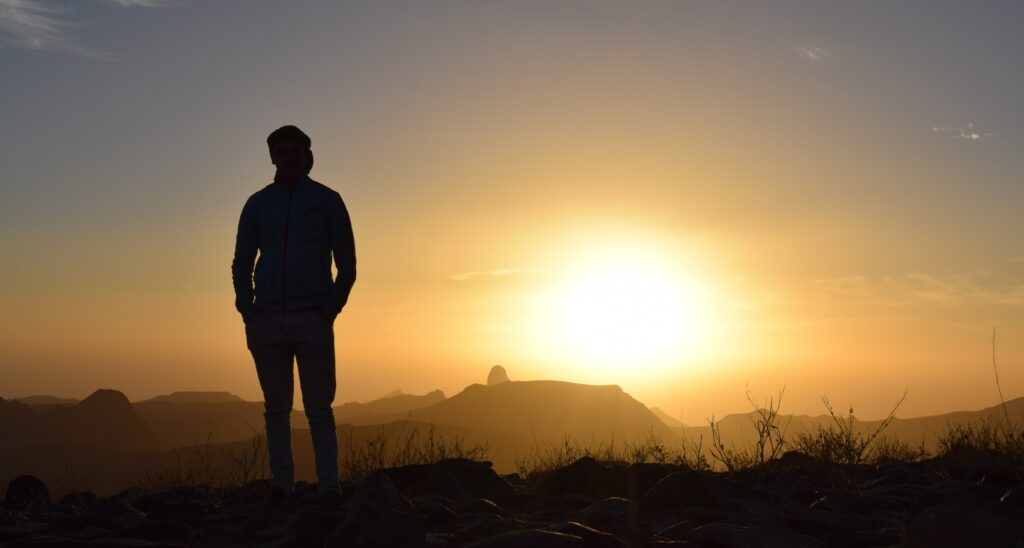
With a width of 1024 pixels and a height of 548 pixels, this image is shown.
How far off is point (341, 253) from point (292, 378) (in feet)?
3.29

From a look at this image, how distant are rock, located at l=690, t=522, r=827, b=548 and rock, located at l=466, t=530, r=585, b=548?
2.34 feet

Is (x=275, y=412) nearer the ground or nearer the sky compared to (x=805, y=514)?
nearer the sky

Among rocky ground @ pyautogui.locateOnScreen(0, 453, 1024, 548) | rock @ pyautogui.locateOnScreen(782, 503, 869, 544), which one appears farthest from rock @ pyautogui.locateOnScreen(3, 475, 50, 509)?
rock @ pyautogui.locateOnScreen(782, 503, 869, 544)

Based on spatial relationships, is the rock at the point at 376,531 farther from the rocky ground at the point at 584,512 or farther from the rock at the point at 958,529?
Answer: the rock at the point at 958,529

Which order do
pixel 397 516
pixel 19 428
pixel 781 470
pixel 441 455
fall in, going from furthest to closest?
pixel 19 428 → pixel 441 455 → pixel 781 470 → pixel 397 516

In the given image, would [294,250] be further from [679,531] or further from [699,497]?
[679,531]

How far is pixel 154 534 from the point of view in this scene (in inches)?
162

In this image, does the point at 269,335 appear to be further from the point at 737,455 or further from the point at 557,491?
the point at 737,455

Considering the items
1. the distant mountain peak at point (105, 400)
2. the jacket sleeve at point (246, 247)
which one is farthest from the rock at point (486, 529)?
the distant mountain peak at point (105, 400)

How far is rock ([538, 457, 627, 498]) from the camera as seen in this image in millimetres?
5738

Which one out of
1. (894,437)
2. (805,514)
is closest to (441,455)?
(805,514)

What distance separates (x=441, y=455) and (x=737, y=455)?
2.89 m

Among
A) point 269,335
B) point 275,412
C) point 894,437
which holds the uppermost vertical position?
point 269,335

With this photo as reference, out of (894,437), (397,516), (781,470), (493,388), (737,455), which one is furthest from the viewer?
(493,388)
